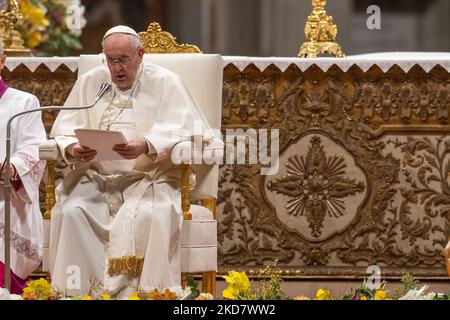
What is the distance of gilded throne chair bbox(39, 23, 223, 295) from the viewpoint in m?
7.25

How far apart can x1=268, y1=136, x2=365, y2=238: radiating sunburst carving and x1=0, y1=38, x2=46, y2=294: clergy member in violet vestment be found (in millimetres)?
1782

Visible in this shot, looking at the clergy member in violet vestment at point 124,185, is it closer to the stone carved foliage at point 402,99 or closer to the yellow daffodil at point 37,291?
the yellow daffodil at point 37,291

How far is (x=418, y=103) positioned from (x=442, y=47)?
17.7 ft

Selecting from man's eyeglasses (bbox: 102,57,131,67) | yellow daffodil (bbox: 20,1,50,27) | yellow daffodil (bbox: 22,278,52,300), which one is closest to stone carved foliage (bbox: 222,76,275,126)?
man's eyeglasses (bbox: 102,57,131,67)

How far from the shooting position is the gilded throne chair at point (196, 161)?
7246mm

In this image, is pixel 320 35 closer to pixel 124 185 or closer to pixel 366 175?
pixel 366 175

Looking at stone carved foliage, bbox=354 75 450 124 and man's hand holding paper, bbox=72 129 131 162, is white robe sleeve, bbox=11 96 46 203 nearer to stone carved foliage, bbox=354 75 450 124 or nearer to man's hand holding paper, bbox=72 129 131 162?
man's hand holding paper, bbox=72 129 131 162

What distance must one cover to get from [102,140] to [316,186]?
233 centimetres

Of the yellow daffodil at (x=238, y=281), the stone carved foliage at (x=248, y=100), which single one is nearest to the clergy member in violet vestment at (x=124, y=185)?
the stone carved foliage at (x=248, y=100)

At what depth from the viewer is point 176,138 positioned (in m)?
7.33

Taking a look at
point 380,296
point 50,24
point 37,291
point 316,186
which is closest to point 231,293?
point 380,296
